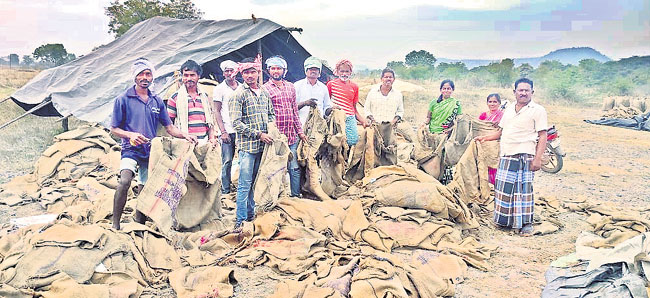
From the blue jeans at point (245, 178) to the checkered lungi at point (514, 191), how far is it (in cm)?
224

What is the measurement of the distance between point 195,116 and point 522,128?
9.45ft

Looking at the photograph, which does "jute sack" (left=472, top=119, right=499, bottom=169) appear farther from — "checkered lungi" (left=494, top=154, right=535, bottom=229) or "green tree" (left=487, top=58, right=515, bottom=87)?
"green tree" (left=487, top=58, right=515, bottom=87)

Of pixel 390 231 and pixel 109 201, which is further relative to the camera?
pixel 109 201

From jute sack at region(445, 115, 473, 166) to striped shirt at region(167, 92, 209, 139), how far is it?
2.54m

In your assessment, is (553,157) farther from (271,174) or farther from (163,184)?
(163,184)

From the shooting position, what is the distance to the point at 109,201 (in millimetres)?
4426

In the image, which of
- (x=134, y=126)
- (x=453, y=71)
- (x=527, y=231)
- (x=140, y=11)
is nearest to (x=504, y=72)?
(x=453, y=71)

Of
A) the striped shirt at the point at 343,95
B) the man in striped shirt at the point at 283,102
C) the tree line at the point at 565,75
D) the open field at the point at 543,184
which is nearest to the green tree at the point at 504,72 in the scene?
the tree line at the point at 565,75

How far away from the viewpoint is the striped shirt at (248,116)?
4.03 m

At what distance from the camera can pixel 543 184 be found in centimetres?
667

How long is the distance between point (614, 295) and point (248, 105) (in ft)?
9.48

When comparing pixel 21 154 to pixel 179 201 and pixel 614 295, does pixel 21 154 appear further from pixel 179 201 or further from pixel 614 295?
pixel 614 295

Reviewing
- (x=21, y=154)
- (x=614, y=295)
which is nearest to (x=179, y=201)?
(x=614, y=295)

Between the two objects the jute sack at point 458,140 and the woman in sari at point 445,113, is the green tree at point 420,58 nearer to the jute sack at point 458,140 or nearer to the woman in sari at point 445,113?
the woman in sari at point 445,113
